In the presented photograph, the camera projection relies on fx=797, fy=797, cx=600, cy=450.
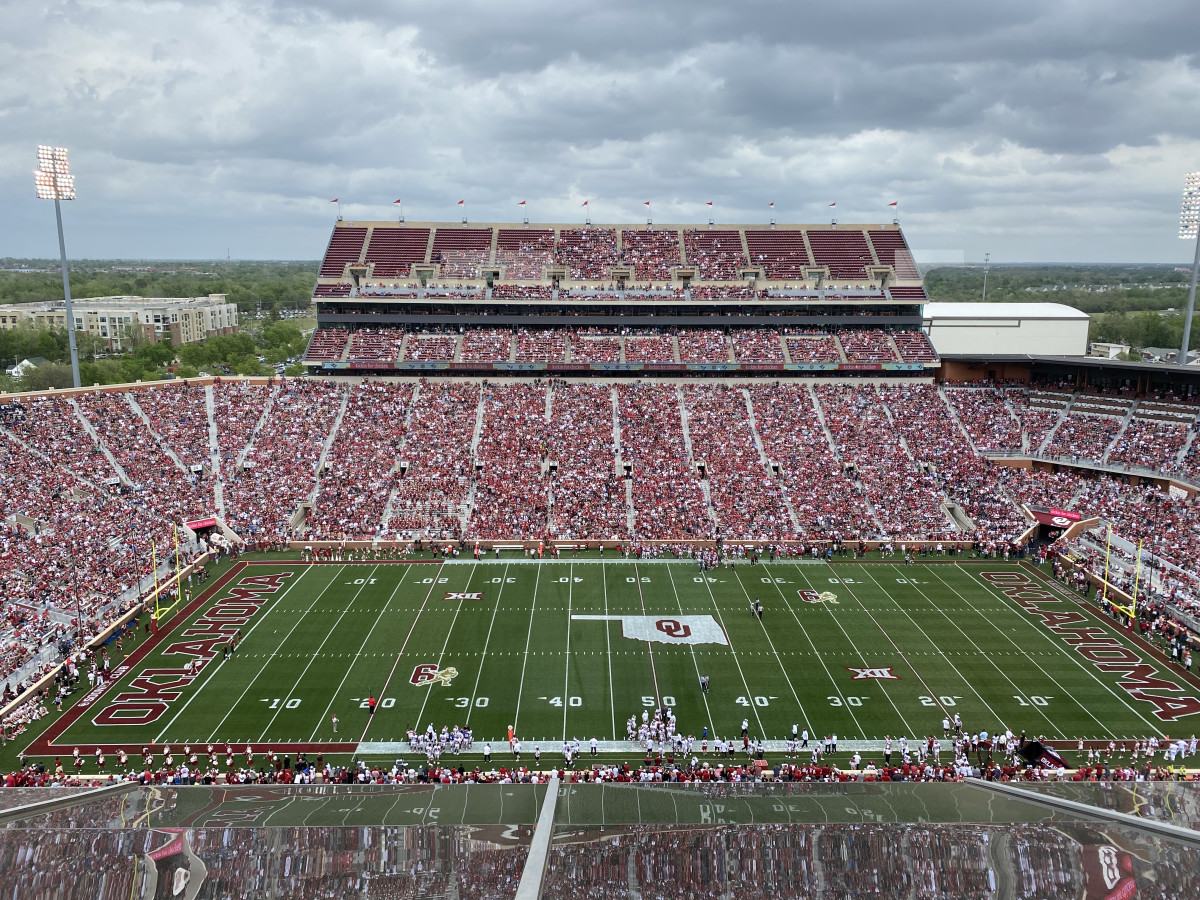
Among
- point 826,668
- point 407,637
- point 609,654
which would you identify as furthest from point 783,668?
point 407,637

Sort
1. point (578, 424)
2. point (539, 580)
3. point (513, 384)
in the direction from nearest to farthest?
point (539, 580)
point (578, 424)
point (513, 384)

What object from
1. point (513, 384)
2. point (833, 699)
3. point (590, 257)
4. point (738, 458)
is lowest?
point (833, 699)

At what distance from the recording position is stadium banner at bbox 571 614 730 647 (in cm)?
2525

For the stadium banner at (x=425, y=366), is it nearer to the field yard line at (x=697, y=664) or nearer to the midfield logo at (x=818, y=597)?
the field yard line at (x=697, y=664)

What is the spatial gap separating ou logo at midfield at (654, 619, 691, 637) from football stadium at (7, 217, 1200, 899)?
0.54 ft

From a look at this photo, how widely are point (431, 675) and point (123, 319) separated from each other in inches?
3876

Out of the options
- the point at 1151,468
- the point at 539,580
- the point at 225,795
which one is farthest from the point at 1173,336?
the point at 225,795

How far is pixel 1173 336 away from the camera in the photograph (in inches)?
3629

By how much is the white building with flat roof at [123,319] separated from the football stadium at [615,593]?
57862 mm

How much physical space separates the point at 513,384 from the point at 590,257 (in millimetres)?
12200

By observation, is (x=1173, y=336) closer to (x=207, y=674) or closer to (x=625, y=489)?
(x=625, y=489)

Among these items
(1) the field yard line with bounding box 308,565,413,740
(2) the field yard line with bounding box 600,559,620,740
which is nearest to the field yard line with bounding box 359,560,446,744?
(1) the field yard line with bounding box 308,565,413,740

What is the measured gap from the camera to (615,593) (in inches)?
1142

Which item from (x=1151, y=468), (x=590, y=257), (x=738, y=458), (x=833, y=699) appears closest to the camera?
(x=833, y=699)
